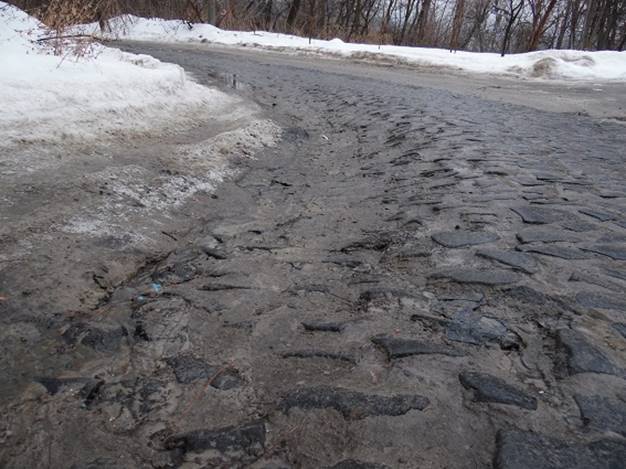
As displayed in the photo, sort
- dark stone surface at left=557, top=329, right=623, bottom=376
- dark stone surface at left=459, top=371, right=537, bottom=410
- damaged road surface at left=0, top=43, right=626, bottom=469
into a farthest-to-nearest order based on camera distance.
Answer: dark stone surface at left=557, top=329, right=623, bottom=376 → dark stone surface at left=459, top=371, right=537, bottom=410 → damaged road surface at left=0, top=43, right=626, bottom=469

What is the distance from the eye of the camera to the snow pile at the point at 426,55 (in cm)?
1110

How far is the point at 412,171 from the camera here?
154 inches

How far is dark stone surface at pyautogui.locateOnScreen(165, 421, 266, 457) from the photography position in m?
1.34

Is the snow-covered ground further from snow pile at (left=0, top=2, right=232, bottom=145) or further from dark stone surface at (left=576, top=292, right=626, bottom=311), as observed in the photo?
dark stone surface at (left=576, top=292, right=626, bottom=311)

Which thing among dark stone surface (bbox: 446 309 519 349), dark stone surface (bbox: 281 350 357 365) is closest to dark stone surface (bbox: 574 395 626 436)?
dark stone surface (bbox: 446 309 519 349)

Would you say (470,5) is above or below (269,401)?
above

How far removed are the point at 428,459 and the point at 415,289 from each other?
0.96m

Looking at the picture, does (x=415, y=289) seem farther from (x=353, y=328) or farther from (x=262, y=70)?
(x=262, y=70)

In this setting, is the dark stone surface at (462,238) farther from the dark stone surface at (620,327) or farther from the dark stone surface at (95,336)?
the dark stone surface at (95,336)

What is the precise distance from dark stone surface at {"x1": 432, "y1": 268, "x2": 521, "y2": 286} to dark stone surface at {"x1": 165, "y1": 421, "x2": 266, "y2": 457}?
1.17 meters

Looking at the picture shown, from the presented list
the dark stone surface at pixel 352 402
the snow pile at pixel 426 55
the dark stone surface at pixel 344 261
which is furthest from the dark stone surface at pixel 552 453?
the snow pile at pixel 426 55

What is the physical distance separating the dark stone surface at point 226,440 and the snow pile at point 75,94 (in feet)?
8.22

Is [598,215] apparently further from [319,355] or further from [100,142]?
[100,142]

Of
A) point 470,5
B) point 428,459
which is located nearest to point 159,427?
point 428,459
